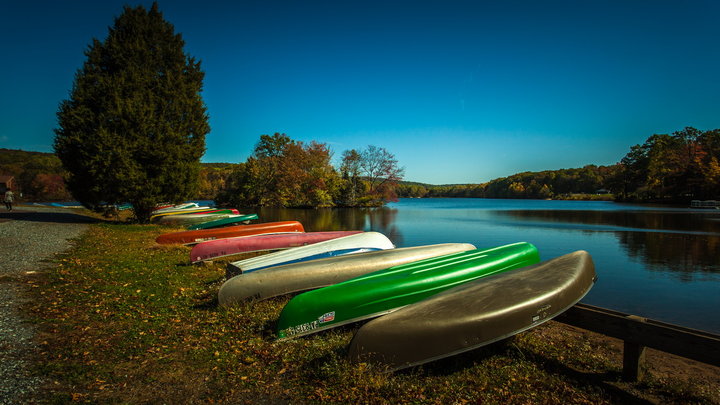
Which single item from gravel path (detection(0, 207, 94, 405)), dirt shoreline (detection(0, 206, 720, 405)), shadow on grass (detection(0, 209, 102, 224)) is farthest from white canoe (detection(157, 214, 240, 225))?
dirt shoreline (detection(0, 206, 720, 405))

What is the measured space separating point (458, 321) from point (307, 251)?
179 inches

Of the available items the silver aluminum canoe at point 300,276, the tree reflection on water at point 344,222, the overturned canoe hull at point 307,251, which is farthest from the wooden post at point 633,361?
the tree reflection on water at point 344,222

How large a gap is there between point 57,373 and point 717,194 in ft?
208

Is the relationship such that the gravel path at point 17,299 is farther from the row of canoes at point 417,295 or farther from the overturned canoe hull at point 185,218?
the overturned canoe hull at point 185,218

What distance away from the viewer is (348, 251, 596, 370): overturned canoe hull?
9.78 ft

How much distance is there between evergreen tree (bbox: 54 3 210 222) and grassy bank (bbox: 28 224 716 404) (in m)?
10.6

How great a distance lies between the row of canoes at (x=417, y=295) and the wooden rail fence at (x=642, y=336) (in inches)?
9.3

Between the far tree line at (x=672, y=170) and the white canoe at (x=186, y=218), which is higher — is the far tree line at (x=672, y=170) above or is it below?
above

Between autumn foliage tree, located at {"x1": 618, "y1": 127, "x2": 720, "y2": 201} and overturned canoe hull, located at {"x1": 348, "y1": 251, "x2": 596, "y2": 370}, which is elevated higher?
autumn foliage tree, located at {"x1": 618, "y1": 127, "x2": 720, "y2": 201}

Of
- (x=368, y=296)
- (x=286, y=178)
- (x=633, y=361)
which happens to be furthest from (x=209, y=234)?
(x=286, y=178)

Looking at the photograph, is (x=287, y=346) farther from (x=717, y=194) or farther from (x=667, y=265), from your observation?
(x=717, y=194)

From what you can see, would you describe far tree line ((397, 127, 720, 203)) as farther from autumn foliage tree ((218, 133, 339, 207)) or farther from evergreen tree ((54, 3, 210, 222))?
evergreen tree ((54, 3, 210, 222))

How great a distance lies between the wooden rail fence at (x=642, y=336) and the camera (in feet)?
8.93

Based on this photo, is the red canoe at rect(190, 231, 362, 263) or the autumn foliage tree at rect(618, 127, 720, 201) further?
the autumn foliage tree at rect(618, 127, 720, 201)
